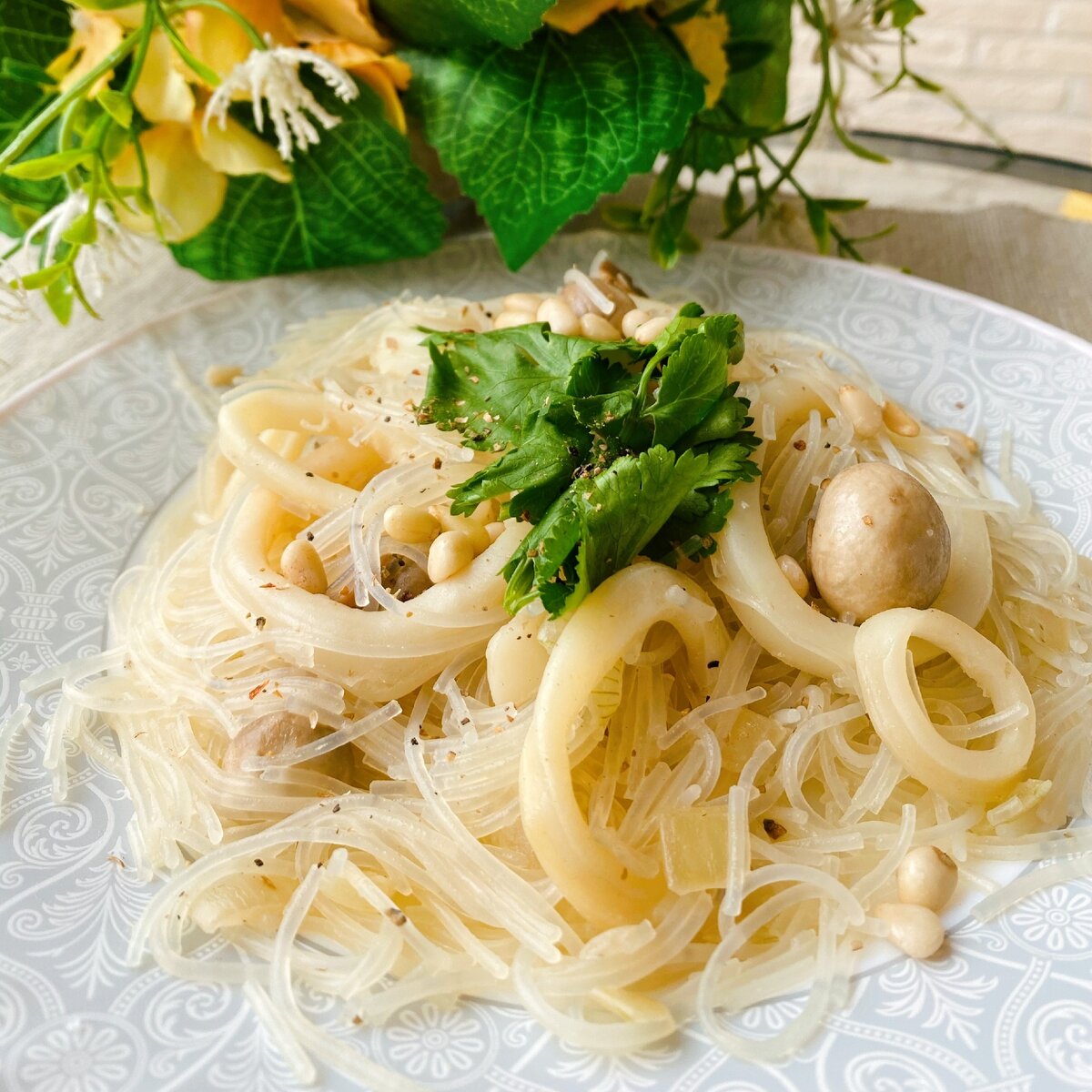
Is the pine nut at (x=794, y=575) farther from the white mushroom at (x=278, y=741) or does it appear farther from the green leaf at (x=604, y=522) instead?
the white mushroom at (x=278, y=741)

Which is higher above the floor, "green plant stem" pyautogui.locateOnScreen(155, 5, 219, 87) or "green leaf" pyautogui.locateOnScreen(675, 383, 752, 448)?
"green plant stem" pyautogui.locateOnScreen(155, 5, 219, 87)

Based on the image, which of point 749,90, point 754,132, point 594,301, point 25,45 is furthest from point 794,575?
point 25,45

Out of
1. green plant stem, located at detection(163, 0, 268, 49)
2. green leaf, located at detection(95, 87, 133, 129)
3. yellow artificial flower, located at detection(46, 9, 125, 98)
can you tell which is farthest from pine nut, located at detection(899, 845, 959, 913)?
yellow artificial flower, located at detection(46, 9, 125, 98)

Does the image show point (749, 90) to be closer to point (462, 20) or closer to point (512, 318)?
point (462, 20)

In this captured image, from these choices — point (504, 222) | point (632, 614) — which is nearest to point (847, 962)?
point (632, 614)

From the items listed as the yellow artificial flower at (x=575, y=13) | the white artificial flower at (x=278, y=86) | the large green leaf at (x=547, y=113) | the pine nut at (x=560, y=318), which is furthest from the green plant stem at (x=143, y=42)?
the pine nut at (x=560, y=318)

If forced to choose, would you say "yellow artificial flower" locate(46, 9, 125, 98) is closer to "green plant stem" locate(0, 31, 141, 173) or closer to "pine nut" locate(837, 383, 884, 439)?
"green plant stem" locate(0, 31, 141, 173)
